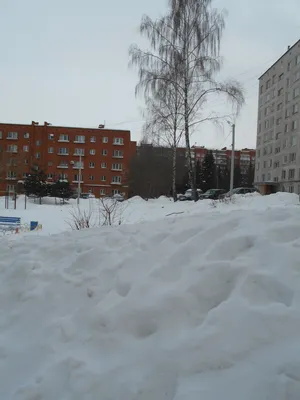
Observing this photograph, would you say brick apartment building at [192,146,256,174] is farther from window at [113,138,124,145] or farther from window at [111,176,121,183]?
window at [111,176,121,183]

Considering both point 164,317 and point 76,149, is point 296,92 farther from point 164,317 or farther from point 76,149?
point 164,317

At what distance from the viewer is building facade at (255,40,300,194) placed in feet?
112

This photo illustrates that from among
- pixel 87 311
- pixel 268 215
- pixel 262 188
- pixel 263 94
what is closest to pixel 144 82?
pixel 268 215

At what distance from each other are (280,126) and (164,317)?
130 feet

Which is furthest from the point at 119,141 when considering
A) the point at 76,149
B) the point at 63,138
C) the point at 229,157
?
the point at 229,157

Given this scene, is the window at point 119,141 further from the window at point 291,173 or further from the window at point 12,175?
the window at point 291,173

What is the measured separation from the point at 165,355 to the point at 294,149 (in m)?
36.7

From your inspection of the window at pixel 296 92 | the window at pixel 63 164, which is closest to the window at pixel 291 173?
the window at pixel 296 92

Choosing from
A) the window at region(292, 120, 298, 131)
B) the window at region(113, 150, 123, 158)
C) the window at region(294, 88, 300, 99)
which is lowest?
the window at region(113, 150, 123, 158)

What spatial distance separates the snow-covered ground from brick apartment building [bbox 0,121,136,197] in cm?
4613

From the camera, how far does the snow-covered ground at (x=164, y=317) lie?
1854mm

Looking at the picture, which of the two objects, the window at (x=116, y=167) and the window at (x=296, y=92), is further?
the window at (x=116, y=167)

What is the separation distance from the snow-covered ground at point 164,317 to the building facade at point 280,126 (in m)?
32.3

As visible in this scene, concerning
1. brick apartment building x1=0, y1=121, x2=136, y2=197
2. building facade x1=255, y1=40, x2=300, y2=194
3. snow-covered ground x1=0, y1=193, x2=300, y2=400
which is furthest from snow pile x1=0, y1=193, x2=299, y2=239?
brick apartment building x1=0, y1=121, x2=136, y2=197
